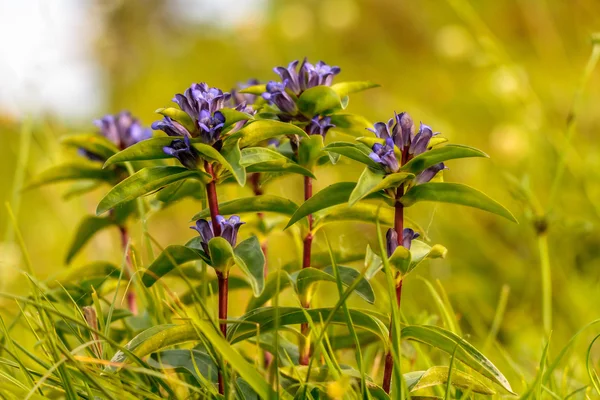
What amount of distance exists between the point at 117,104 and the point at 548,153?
367 centimetres

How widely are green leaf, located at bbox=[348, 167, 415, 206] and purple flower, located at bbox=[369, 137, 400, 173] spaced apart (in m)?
0.01

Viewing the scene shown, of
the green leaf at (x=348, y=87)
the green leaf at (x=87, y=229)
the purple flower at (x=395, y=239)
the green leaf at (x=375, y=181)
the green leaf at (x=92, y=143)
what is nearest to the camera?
the green leaf at (x=375, y=181)

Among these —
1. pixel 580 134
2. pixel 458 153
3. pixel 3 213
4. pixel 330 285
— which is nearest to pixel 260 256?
pixel 458 153

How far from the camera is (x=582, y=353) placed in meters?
1.73

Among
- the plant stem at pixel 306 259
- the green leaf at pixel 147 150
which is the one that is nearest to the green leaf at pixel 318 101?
the plant stem at pixel 306 259

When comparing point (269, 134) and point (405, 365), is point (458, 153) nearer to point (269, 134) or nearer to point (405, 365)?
point (269, 134)

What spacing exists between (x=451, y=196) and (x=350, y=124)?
0.84ft

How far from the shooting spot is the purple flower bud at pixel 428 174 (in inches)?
36.4

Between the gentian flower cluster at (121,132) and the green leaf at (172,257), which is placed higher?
the gentian flower cluster at (121,132)

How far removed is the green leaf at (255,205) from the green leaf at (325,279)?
9cm

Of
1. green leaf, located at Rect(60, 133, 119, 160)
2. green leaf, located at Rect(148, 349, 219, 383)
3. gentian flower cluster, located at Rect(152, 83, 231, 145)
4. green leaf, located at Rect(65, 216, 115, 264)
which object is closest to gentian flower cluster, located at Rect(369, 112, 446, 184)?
gentian flower cluster, located at Rect(152, 83, 231, 145)

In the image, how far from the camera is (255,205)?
969 mm

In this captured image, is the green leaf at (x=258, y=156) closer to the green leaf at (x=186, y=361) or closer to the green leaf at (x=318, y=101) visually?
the green leaf at (x=318, y=101)

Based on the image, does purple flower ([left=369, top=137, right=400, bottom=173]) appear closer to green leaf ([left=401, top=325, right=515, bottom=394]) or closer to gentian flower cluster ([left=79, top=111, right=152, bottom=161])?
green leaf ([left=401, top=325, right=515, bottom=394])
